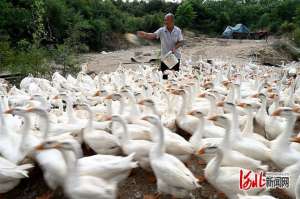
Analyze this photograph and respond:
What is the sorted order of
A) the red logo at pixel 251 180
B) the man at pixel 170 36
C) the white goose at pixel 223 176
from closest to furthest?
the red logo at pixel 251 180 → the white goose at pixel 223 176 → the man at pixel 170 36

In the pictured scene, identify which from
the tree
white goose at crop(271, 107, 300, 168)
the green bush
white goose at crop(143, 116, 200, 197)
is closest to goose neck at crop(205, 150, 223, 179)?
white goose at crop(143, 116, 200, 197)

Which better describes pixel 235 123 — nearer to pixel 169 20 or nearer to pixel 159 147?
pixel 159 147

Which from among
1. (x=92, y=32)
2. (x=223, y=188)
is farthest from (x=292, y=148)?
(x=92, y=32)

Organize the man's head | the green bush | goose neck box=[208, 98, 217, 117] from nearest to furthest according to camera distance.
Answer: goose neck box=[208, 98, 217, 117] < the man's head < the green bush

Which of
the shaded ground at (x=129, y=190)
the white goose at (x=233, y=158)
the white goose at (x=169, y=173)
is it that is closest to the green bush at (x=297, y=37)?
the white goose at (x=233, y=158)

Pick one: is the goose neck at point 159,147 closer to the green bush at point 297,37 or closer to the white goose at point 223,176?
the white goose at point 223,176

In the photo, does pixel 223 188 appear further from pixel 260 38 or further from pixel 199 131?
pixel 260 38

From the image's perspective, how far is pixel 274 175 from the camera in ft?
13.1

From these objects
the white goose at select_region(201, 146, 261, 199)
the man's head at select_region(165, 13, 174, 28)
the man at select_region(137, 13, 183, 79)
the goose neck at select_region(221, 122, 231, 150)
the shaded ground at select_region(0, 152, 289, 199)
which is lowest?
the shaded ground at select_region(0, 152, 289, 199)

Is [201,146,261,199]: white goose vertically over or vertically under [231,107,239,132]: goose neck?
under

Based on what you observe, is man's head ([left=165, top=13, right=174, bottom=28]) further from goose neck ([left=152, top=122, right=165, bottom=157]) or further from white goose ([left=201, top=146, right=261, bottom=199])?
white goose ([left=201, top=146, right=261, bottom=199])

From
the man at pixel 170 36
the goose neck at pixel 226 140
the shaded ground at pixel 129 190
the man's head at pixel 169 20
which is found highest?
the man's head at pixel 169 20

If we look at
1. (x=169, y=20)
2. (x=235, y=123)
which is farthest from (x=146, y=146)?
(x=169, y=20)

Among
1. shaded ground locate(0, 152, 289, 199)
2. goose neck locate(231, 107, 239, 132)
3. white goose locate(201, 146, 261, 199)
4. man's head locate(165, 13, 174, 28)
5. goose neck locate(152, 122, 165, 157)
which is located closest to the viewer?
white goose locate(201, 146, 261, 199)
